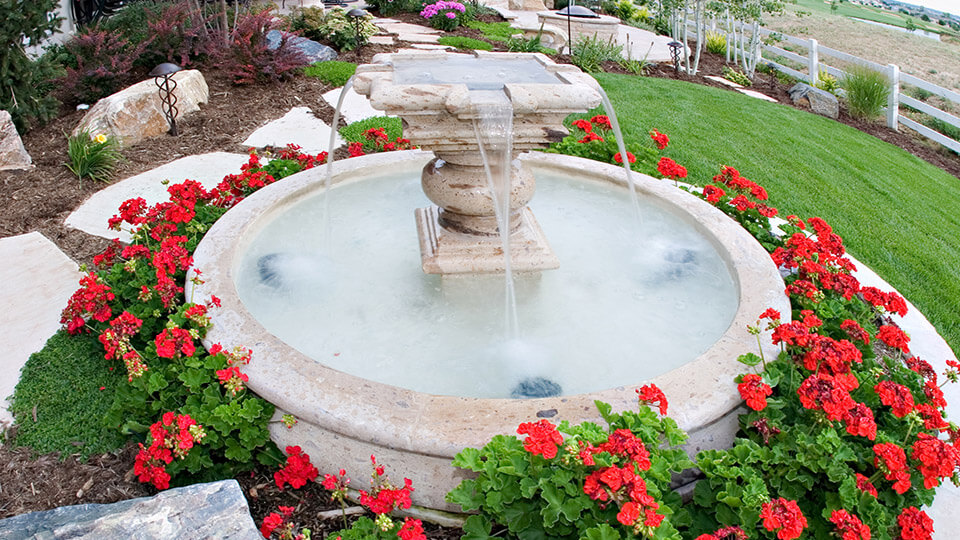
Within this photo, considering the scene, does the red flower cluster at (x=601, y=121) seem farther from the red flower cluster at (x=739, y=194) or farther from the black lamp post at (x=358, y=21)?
the black lamp post at (x=358, y=21)

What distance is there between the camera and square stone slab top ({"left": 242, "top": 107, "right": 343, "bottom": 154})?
6213 millimetres

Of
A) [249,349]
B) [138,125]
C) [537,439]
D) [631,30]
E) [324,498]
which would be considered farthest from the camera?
[631,30]

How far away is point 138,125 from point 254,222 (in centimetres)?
305

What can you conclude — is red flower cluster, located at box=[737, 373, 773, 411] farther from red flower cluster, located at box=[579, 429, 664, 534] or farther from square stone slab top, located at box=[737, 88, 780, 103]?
square stone slab top, located at box=[737, 88, 780, 103]

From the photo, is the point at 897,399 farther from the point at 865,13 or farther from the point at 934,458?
the point at 865,13

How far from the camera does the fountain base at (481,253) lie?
372 cm

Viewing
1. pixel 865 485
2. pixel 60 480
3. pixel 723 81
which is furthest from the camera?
pixel 723 81

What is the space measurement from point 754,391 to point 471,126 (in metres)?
1.81

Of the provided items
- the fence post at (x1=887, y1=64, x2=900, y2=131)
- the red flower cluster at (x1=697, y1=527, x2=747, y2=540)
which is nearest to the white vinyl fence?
the fence post at (x1=887, y1=64, x2=900, y2=131)

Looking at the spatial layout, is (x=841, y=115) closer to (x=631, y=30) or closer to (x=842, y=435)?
(x=631, y=30)

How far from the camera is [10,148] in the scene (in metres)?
5.32

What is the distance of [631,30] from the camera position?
14.7 metres

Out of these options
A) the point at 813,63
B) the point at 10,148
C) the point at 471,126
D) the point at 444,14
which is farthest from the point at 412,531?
the point at 813,63

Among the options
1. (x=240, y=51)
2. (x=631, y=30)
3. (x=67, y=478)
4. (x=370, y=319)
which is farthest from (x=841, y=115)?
(x=67, y=478)
